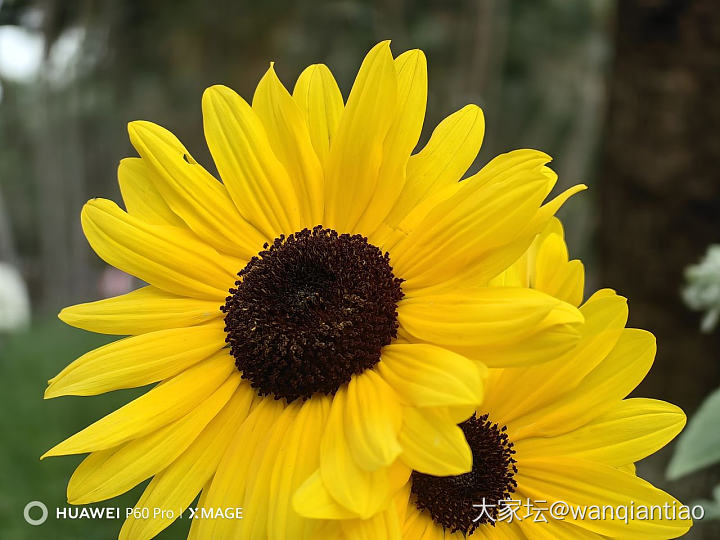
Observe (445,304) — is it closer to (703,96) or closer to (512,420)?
(512,420)

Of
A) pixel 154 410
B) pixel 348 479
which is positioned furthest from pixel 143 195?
pixel 348 479

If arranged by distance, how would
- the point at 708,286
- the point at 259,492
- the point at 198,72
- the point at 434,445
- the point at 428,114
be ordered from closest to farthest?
the point at 434,445 → the point at 259,492 → the point at 708,286 → the point at 428,114 → the point at 198,72

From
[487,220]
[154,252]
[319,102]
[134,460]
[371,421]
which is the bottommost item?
[134,460]

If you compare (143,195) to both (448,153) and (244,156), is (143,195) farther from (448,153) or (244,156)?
(448,153)

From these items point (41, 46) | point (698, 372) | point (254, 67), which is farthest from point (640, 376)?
point (254, 67)

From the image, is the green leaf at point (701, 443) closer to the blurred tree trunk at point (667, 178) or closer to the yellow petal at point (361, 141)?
the yellow petal at point (361, 141)

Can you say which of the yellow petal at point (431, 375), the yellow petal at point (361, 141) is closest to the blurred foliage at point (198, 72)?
the yellow petal at point (361, 141)
